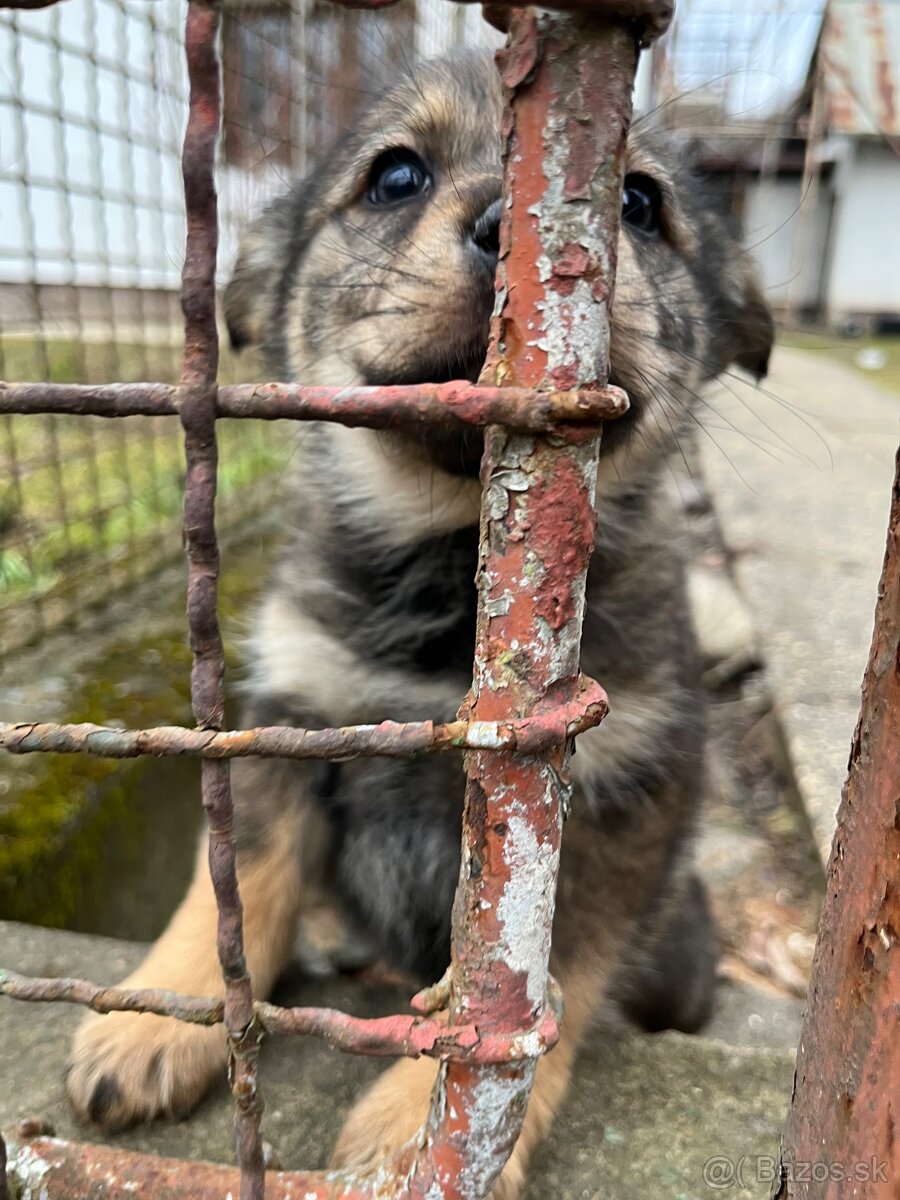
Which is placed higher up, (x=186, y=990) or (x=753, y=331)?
(x=753, y=331)

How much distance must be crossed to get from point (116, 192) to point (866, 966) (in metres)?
3.38

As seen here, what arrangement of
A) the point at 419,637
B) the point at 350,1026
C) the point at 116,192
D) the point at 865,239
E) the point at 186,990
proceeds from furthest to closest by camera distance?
the point at 865,239 → the point at 116,192 → the point at 419,637 → the point at 186,990 → the point at 350,1026

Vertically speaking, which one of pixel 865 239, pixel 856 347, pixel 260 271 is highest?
pixel 865 239

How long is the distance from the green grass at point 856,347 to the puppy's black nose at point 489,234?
384 inches

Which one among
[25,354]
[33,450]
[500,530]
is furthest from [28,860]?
[25,354]

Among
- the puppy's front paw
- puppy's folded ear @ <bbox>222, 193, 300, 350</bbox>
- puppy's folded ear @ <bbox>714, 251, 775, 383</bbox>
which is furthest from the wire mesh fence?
the puppy's front paw

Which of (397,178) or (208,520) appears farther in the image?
(397,178)

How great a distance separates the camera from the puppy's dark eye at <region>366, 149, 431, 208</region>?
2.02 m

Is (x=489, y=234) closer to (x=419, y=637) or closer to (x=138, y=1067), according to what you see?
(x=419, y=637)

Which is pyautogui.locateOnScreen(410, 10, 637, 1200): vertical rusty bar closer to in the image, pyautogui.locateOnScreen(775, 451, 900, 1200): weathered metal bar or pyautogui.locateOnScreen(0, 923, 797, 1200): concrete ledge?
pyautogui.locateOnScreen(775, 451, 900, 1200): weathered metal bar

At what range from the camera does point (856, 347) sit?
577 inches

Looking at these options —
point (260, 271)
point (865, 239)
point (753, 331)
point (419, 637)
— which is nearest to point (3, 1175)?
point (419, 637)

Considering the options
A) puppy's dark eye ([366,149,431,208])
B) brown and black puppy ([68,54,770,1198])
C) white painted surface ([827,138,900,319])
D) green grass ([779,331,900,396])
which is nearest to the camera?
brown and black puppy ([68,54,770,1198])

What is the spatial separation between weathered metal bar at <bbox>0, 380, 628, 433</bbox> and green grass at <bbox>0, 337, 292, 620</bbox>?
6.10 feet
